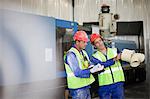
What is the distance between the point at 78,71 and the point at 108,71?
0.39 metres

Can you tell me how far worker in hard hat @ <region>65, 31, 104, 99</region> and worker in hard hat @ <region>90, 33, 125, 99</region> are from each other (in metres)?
0.18

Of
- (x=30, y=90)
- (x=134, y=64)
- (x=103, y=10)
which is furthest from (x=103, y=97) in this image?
(x=103, y=10)

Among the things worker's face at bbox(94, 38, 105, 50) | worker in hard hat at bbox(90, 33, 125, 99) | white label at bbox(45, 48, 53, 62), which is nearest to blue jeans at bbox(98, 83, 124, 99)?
worker in hard hat at bbox(90, 33, 125, 99)

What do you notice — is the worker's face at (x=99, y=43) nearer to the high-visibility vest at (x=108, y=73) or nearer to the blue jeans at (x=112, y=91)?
the high-visibility vest at (x=108, y=73)

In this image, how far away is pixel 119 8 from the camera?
5.01 metres

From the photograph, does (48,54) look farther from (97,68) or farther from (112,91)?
(112,91)

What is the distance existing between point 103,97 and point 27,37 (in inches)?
33.4

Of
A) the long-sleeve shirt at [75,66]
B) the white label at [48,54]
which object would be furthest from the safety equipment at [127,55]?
the white label at [48,54]

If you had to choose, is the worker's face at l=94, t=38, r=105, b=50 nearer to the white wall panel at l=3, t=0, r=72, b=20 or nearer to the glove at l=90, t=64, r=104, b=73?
the glove at l=90, t=64, r=104, b=73

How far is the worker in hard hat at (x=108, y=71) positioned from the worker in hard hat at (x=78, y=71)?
0.18 meters

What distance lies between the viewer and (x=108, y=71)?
1959 mm

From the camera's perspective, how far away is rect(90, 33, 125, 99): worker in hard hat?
1948mm

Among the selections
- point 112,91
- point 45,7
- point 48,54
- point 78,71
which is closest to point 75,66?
point 78,71

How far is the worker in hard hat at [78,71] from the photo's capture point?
5.55 feet
